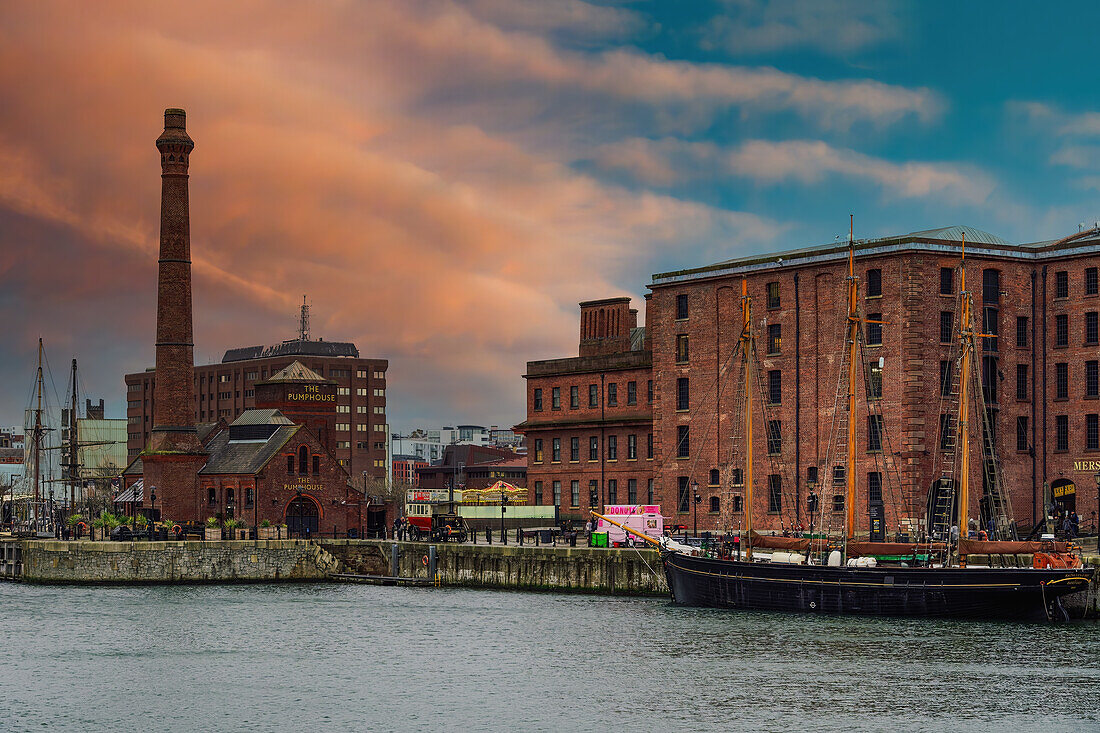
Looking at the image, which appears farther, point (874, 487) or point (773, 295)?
point (773, 295)

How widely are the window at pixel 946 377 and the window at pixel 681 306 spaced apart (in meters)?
18.2

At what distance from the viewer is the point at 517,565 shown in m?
81.4

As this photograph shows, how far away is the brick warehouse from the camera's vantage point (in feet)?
284

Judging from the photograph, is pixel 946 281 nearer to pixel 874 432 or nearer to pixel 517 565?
pixel 874 432

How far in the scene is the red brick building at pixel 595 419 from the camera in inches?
4195

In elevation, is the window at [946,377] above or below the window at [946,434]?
above

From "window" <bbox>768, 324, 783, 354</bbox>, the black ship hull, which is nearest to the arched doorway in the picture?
"window" <bbox>768, 324, 783, 354</bbox>

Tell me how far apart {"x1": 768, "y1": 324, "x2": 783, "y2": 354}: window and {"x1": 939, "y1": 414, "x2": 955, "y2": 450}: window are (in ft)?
36.5

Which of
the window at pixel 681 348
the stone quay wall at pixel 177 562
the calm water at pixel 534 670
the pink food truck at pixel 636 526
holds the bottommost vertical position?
the calm water at pixel 534 670

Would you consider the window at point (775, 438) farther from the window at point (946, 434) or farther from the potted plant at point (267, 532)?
the potted plant at point (267, 532)

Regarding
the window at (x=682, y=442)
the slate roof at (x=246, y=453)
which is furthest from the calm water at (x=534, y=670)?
the slate roof at (x=246, y=453)

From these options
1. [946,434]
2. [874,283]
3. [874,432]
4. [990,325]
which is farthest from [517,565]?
[990,325]

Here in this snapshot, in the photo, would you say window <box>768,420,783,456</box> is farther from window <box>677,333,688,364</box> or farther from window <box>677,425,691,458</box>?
window <box>677,333,688,364</box>

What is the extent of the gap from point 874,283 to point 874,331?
2779 millimetres
